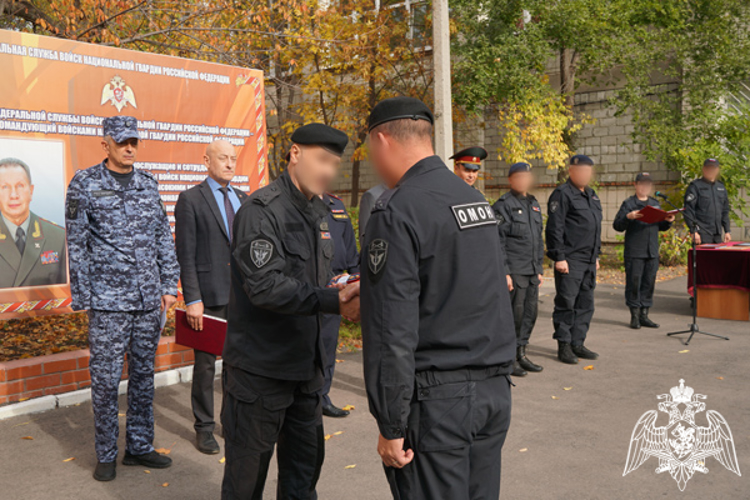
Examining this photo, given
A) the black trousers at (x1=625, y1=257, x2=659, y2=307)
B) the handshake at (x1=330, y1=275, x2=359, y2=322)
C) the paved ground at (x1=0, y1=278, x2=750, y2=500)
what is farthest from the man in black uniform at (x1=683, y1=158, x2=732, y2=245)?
the handshake at (x1=330, y1=275, x2=359, y2=322)

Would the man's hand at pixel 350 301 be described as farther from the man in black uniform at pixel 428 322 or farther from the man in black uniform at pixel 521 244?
the man in black uniform at pixel 521 244

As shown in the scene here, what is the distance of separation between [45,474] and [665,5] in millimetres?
14952

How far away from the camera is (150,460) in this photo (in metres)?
4.34

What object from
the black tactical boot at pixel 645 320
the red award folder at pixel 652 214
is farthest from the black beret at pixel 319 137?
the black tactical boot at pixel 645 320

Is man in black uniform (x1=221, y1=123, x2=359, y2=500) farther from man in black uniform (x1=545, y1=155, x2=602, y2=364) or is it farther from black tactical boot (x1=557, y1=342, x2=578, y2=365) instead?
black tactical boot (x1=557, y1=342, x2=578, y2=365)

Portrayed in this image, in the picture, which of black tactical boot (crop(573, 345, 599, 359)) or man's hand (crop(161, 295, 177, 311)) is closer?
man's hand (crop(161, 295, 177, 311))

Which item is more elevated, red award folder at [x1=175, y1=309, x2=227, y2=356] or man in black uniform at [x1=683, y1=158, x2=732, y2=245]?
man in black uniform at [x1=683, y1=158, x2=732, y2=245]

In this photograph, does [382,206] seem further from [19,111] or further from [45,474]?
[19,111]

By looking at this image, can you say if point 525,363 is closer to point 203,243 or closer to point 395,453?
point 203,243

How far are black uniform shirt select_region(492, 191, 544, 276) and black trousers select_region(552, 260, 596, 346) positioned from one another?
1.80ft

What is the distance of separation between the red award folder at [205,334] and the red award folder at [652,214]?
600 centimetres

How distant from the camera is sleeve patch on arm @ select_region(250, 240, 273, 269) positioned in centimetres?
269

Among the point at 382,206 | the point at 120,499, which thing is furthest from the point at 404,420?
the point at 120,499

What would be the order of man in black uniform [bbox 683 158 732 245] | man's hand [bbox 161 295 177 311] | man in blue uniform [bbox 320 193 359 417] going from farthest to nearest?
man in black uniform [bbox 683 158 732 245]
man in blue uniform [bbox 320 193 359 417]
man's hand [bbox 161 295 177 311]
